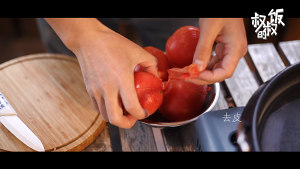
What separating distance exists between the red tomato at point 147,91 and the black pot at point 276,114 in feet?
0.65

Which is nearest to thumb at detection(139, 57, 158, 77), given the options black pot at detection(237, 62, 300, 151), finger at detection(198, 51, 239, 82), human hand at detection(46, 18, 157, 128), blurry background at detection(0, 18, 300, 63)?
human hand at detection(46, 18, 157, 128)

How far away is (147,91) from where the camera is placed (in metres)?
0.57

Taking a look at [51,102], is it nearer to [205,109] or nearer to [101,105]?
[101,105]

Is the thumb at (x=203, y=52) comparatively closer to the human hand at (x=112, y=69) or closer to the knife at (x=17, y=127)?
the human hand at (x=112, y=69)

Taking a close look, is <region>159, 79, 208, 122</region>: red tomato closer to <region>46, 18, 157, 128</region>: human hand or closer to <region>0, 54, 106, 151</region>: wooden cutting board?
<region>46, 18, 157, 128</region>: human hand

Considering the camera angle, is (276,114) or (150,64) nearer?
(276,114)

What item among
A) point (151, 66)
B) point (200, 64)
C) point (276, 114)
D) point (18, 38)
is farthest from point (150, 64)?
point (18, 38)

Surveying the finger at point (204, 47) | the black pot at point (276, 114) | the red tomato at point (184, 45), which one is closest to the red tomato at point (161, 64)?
the red tomato at point (184, 45)

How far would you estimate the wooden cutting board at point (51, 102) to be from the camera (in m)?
0.65

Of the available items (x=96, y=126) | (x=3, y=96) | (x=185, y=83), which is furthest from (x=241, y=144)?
(x=3, y=96)

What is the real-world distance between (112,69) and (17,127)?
0.26 metres

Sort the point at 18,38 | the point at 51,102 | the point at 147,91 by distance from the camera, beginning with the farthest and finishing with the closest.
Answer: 1. the point at 18,38
2. the point at 51,102
3. the point at 147,91

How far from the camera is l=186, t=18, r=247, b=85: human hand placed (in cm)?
54
